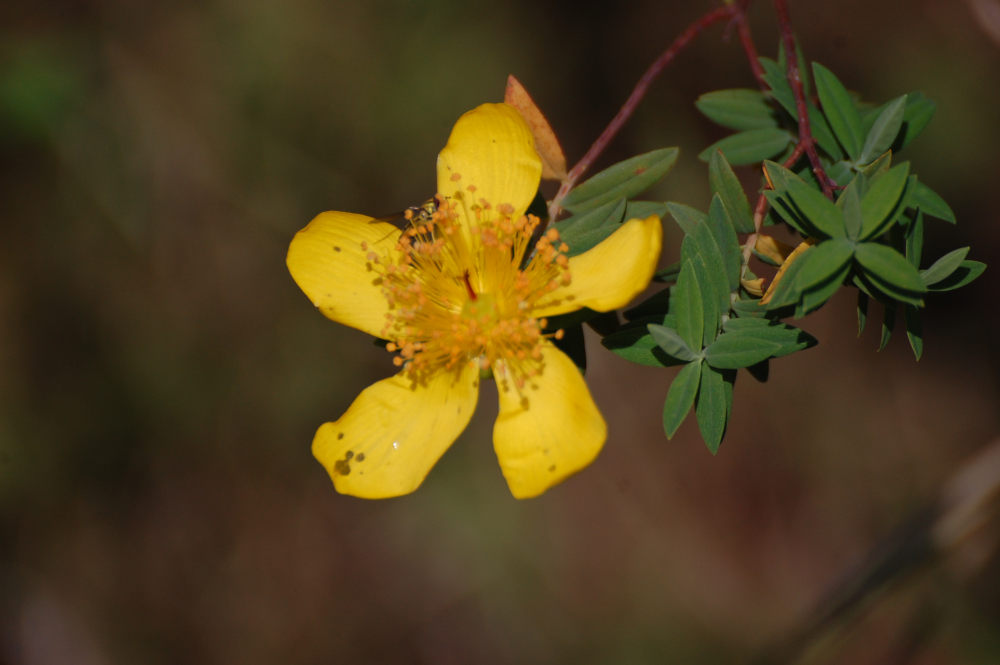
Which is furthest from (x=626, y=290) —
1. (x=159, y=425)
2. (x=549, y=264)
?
(x=159, y=425)

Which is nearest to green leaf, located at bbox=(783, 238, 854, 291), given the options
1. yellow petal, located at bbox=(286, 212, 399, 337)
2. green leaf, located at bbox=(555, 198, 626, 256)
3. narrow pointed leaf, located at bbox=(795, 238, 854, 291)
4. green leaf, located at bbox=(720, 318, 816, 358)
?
narrow pointed leaf, located at bbox=(795, 238, 854, 291)

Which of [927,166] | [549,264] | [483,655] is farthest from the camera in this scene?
[483,655]

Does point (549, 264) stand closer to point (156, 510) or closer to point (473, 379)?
point (473, 379)

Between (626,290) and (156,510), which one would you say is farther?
(156,510)

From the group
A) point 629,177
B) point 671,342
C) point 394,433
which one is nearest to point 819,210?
point 671,342

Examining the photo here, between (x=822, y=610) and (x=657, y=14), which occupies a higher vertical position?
(x=657, y=14)

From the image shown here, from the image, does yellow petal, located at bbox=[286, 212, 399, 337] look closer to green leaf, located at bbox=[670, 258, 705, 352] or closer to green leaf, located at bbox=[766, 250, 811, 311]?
green leaf, located at bbox=[670, 258, 705, 352]

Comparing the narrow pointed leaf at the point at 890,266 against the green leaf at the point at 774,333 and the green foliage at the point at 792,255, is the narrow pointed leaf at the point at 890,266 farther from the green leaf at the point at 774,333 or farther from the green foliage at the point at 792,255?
the green leaf at the point at 774,333
